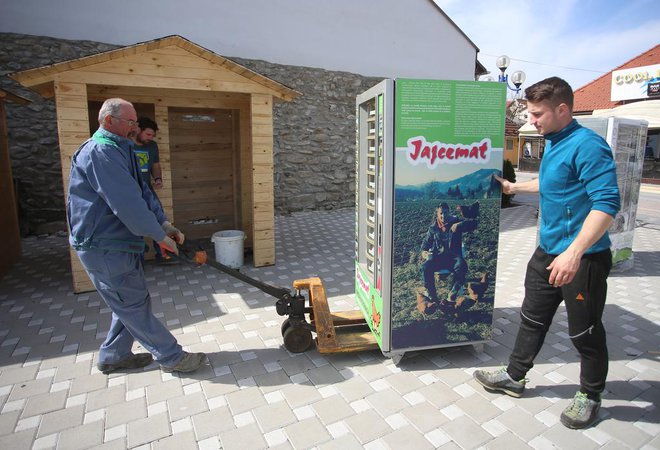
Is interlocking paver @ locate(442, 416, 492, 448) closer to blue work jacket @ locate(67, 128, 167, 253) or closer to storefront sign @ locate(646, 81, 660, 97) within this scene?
blue work jacket @ locate(67, 128, 167, 253)

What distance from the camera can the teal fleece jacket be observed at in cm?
217

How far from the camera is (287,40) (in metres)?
9.88

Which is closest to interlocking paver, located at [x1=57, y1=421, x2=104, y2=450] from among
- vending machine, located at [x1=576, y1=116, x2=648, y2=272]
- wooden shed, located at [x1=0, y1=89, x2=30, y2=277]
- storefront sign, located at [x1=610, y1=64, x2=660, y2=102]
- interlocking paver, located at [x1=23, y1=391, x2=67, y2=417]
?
interlocking paver, located at [x1=23, y1=391, x2=67, y2=417]

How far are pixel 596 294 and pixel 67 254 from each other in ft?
22.7

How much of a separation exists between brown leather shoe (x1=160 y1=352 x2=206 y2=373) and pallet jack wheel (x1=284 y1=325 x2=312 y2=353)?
2.30ft

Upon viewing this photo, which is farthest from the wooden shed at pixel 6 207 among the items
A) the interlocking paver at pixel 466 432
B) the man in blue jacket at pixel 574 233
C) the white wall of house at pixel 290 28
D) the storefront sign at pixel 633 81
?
the storefront sign at pixel 633 81

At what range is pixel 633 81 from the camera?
1969cm

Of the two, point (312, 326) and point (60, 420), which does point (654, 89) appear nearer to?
point (312, 326)

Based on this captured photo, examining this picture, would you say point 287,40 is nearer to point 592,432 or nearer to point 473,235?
point 473,235

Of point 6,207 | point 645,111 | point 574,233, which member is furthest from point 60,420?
point 645,111

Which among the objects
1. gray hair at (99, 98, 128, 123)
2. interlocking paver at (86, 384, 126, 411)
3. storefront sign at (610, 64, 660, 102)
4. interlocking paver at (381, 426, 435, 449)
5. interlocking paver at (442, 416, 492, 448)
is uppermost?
storefront sign at (610, 64, 660, 102)

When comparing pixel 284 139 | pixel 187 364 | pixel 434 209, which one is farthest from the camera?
pixel 284 139

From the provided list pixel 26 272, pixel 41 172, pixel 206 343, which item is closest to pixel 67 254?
pixel 26 272

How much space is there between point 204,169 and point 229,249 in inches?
75.4
